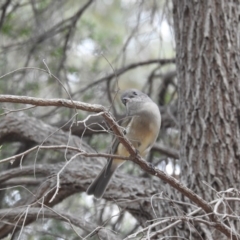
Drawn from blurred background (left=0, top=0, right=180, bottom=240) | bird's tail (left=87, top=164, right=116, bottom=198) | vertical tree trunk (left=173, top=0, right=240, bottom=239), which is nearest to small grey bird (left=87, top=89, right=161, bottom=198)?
bird's tail (left=87, top=164, right=116, bottom=198)

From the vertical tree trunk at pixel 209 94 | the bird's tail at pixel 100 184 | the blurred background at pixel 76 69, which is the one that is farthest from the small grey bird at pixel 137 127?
the blurred background at pixel 76 69

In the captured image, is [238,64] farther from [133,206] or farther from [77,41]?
[77,41]

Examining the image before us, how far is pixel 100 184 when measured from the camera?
4875 mm

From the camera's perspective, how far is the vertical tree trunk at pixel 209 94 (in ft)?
15.5

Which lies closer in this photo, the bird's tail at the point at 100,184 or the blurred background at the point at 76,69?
the bird's tail at the point at 100,184

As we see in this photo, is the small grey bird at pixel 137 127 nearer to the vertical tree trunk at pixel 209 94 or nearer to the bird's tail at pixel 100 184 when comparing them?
the bird's tail at pixel 100 184

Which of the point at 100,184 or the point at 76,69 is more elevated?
the point at 76,69

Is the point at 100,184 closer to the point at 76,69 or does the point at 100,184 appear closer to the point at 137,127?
the point at 137,127

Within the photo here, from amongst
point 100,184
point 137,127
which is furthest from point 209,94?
point 100,184

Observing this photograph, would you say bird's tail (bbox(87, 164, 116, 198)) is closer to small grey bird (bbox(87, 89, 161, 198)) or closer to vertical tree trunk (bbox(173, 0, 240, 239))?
small grey bird (bbox(87, 89, 161, 198))

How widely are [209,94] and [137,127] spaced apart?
66 centimetres

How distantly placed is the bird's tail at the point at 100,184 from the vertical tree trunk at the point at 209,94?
0.61 m

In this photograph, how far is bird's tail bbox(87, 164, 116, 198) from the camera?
15.8ft

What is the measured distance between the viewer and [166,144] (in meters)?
6.39
